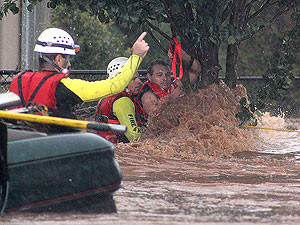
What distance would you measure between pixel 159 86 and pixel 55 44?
3.33 meters

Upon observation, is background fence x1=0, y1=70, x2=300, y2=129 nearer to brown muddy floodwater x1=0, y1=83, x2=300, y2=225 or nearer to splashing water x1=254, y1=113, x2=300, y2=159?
splashing water x1=254, y1=113, x2=300, y2=159

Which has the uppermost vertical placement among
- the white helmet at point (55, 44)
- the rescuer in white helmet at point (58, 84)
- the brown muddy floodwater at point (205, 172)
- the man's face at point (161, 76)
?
the white helmet at point (55, 44)

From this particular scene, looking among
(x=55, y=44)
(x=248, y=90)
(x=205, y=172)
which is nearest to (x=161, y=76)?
(x=205, y=172)

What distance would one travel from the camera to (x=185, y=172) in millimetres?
7055

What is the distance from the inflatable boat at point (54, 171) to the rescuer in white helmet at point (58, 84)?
→ 121 cm

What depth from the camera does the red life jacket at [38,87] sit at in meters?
5.90

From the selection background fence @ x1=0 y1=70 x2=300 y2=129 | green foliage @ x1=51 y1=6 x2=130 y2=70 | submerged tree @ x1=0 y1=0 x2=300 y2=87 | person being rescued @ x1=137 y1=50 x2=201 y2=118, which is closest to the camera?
submerged tree @ x1=0 y1=0 x2=300 y2=87

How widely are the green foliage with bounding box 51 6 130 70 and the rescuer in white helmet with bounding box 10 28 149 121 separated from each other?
8653 millimetres

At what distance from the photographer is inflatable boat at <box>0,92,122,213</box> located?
14.2 ft

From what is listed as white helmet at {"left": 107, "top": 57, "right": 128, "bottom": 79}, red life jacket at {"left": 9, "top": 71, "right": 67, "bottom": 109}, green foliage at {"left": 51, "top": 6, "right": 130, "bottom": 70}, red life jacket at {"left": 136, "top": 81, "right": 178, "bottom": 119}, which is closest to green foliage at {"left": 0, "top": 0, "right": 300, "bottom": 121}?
red life jacket at {"left": 136, "top": 81, "right": 178, "bottom": 119}

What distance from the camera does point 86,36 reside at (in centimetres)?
1508

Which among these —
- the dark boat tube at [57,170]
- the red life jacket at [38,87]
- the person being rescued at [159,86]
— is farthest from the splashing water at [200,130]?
the dark boat tube at [57,170]

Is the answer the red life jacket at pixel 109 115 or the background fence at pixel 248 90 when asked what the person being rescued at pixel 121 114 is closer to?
the red life jacket at pixel 109 115

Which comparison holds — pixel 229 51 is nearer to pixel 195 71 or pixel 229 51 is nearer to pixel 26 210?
pixel 195 71
